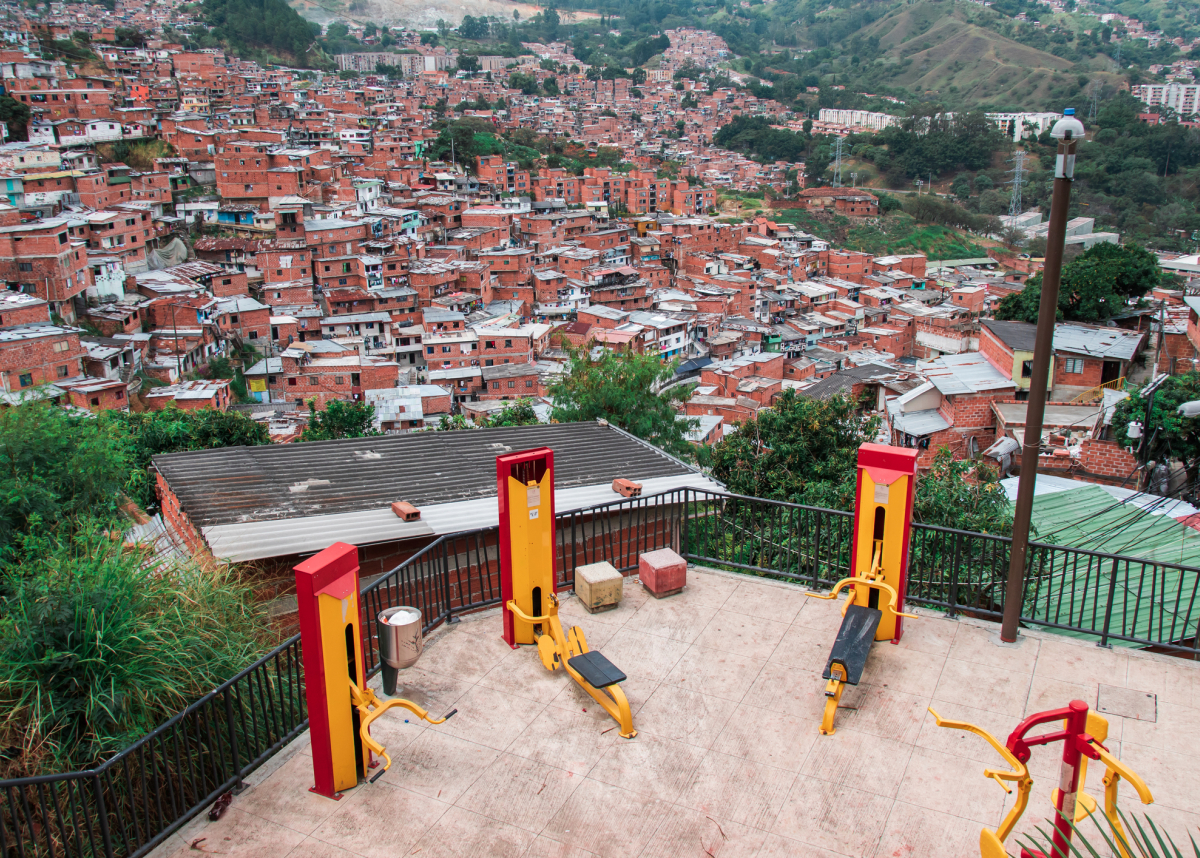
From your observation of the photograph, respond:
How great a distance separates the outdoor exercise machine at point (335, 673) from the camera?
437 centimetres

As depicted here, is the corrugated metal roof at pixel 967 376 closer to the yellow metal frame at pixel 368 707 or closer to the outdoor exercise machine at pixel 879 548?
the outdoor exercise machine at pixel 879 548

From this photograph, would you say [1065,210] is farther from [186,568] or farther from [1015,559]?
[186,568]

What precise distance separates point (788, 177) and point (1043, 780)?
97.7m

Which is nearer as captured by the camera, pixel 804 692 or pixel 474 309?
pixel 804 692

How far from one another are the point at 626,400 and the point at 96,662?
13.0 meters

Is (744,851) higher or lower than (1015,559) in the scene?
lower

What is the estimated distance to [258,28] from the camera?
357ft

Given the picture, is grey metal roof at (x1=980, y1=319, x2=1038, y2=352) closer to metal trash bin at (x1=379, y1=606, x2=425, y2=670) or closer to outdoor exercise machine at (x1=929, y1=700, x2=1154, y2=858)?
outdoor exercise machine at (x1=929, y1=700, x2=1154, y2=858)

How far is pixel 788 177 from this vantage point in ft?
316

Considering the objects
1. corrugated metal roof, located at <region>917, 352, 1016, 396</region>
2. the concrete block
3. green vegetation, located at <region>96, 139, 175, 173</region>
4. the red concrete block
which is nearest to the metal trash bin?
the concrete block

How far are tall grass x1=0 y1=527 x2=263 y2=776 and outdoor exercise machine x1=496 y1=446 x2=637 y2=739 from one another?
1732mm

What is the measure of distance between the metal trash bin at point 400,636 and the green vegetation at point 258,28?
382ft

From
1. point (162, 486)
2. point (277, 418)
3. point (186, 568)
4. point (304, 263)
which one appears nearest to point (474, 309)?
point (304, 263)

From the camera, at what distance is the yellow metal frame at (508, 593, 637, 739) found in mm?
5387
